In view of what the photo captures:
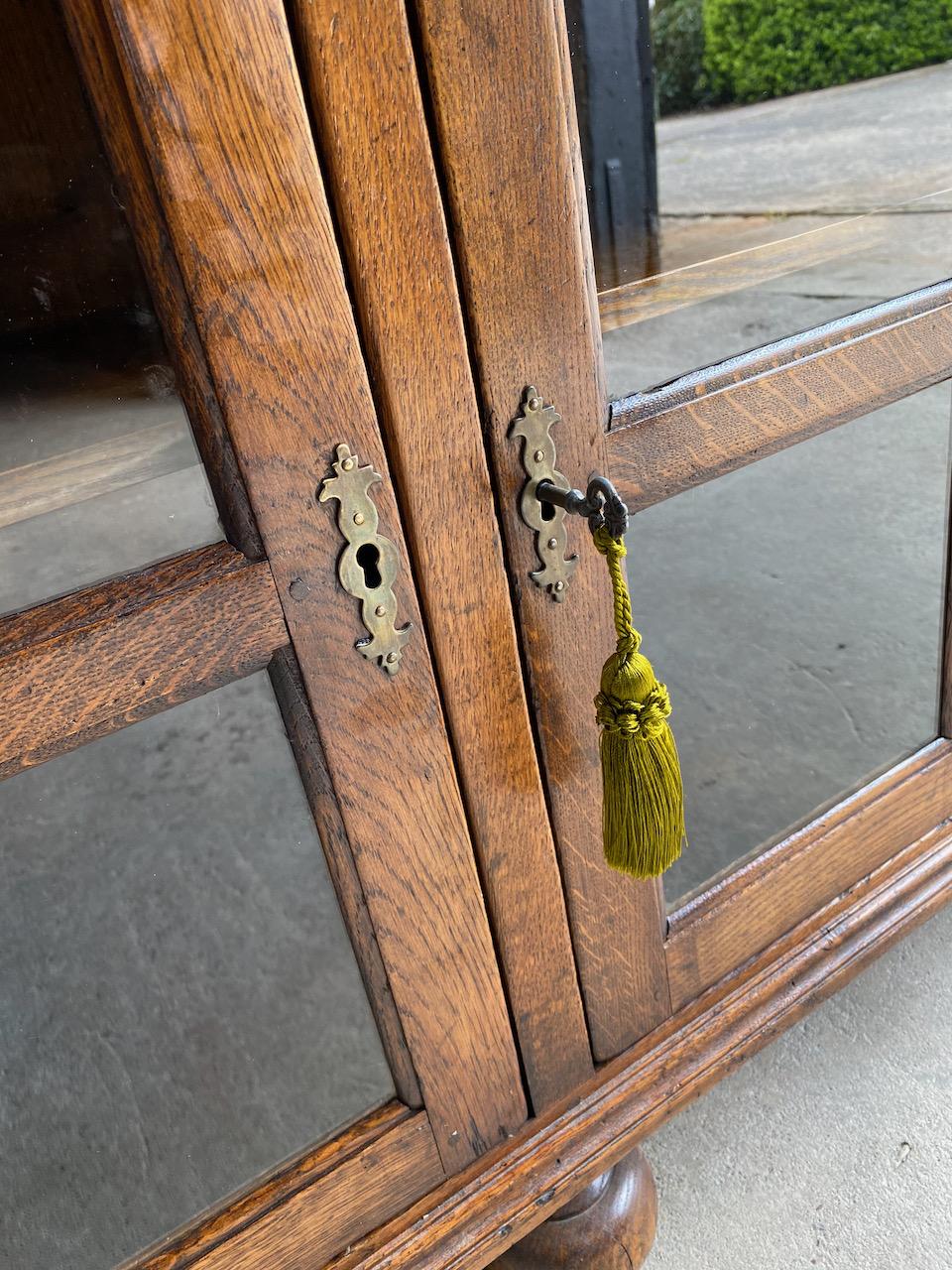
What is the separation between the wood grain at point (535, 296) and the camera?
0.43 metres

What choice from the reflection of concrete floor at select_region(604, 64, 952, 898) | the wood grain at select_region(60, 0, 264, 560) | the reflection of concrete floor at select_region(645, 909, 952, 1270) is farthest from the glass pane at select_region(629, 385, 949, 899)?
the wood grain at select_region(60, 0, 264, 560)

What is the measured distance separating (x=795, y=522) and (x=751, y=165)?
0.36 m

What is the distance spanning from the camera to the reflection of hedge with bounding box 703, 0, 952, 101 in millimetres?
541

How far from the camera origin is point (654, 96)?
0.52m

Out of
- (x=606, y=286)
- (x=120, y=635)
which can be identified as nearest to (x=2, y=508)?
(x=120, y=635)

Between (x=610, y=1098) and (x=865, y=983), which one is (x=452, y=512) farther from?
(x=865, y=983)

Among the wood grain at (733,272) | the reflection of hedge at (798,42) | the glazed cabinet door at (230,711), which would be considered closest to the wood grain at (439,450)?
the glazed cabinet door at (230,711)

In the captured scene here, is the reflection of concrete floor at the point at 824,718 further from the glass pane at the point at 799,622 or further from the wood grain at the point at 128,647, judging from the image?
the wood grain at the point at 128,647

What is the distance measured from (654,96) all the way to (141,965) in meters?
0.57

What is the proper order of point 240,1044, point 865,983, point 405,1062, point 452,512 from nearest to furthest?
point 452,512
point 405,1062
point 240,1044
point 865,983

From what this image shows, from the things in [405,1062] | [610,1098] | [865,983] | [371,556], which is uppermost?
[371,556]

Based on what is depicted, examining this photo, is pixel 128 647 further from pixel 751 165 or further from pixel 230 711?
pixel 751 165

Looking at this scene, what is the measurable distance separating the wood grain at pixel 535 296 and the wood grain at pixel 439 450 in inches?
0.5

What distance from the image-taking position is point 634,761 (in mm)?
544
